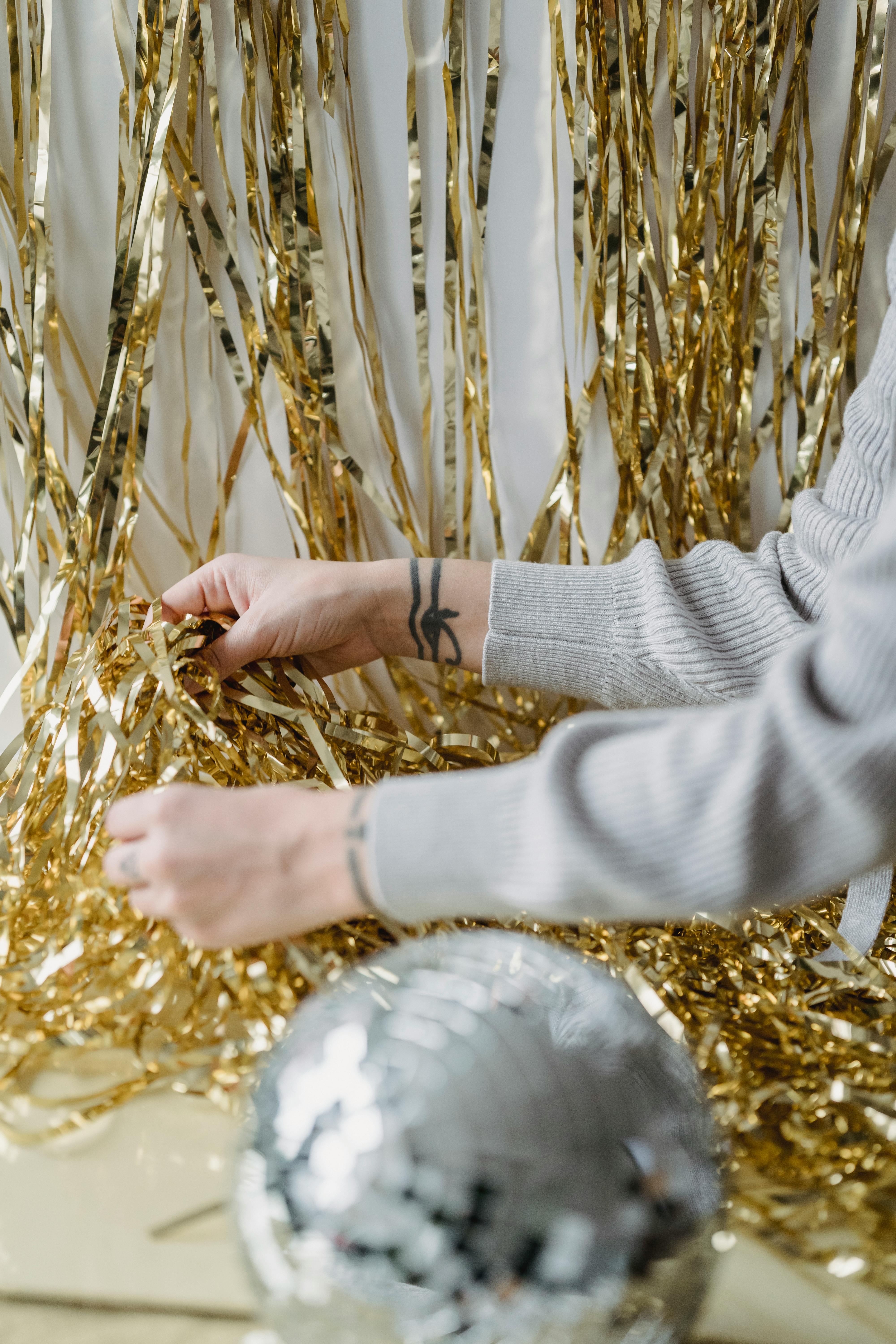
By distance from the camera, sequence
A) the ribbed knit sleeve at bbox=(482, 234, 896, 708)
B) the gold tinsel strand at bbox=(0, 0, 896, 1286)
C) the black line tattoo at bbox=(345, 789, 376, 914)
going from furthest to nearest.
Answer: the ribbed knit sleeve at bbox=(482, 234, 896, 708) < the gold tinsel strand at bbox=(0, 0, 896, 1286) < the black line tattoo at bbox=(345, 789, 376, 914)

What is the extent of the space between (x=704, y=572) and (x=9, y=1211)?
69 centimetres

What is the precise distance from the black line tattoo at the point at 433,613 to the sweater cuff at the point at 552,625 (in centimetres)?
4

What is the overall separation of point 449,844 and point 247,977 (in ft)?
0.78

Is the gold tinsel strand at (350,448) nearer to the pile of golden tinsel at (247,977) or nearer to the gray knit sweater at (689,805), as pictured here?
the pile of golden tinsel at (247,977)

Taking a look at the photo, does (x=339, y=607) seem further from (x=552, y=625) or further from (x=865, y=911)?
(x=865, y=911)

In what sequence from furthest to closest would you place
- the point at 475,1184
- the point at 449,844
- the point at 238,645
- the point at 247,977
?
the point at 238,645 < the point at 247,977 < the point at 449,844 < the point at 475,1184

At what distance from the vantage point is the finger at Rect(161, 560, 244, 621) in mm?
780

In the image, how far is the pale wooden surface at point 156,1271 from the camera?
454 mm

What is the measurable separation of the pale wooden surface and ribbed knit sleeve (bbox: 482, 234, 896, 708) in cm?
41

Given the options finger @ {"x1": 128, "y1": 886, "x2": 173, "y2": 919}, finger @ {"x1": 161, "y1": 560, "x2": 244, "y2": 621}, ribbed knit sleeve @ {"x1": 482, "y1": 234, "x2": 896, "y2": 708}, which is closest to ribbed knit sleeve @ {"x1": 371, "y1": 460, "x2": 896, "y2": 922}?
finger @ {"x1": 128, "y1": 886, "x2": 173, "y2": 919}

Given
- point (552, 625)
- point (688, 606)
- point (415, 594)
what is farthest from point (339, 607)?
point (688, 606)

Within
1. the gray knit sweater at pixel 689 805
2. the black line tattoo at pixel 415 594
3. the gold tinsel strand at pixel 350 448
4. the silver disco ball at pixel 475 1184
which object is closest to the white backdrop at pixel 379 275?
A: the gold tinsel strand at pixel 350 448

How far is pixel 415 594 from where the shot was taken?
31.8 inches

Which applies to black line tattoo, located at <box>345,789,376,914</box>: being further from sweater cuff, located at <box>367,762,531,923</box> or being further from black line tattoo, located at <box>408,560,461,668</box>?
black line tattoo, located at <box>408,560,461,668</box>
